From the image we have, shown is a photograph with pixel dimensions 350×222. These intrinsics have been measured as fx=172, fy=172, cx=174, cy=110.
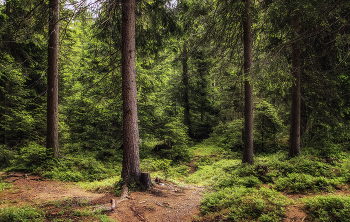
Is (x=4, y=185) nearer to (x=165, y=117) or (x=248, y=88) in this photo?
(x=165, y=117)

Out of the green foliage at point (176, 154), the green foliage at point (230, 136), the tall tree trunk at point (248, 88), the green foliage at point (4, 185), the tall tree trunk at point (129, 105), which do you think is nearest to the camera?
the green foliage at point (4, 185)

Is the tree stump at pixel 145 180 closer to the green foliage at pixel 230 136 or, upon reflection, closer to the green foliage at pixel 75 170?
the green foliage at pixel 75 170

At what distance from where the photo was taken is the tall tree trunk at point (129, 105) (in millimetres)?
6098

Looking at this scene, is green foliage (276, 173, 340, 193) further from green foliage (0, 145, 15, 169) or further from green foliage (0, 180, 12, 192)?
green foliage (0, 145, 15, 169)

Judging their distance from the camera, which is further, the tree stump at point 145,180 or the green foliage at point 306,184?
the tree stump at point 145,180

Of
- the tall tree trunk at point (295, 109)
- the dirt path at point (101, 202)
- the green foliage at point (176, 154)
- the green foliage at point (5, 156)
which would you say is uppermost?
the tall tree trunk at point (295, 109)

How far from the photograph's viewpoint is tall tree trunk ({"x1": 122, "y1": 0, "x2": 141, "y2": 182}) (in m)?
6.10

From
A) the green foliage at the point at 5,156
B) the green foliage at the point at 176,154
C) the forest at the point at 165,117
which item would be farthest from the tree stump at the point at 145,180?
the green foliage at the point at 5,156

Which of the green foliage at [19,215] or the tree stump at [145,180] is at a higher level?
the green foliage at [19,215]

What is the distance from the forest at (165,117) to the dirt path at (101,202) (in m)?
0.04

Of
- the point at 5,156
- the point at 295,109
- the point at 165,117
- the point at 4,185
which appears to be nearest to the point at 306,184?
the point at 295,109

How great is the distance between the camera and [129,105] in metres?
6.12

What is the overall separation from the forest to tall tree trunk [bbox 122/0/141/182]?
0.04 m

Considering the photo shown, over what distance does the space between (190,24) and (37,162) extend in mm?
9841
